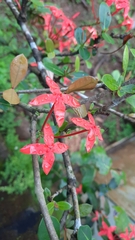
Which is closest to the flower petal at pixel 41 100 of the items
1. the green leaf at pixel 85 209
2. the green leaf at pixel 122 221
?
the green leaf at pixel 85 209

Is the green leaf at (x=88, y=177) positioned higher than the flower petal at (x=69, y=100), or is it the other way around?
the flower petal at (x=69, y=100)

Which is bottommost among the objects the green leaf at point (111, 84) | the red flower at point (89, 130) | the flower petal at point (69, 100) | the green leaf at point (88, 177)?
the green leaf at point (88, 177)

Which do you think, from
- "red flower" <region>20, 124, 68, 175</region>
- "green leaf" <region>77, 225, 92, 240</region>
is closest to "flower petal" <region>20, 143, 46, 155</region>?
"red flower" <region>20, 124, 68, 175</region>

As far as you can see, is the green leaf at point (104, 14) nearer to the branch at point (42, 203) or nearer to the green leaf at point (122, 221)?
the branch at point (42, 203)

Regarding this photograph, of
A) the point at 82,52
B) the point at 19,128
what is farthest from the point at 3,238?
the point at 19,128

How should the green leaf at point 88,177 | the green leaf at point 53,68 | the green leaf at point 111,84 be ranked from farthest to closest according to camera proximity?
the green leaf at point 88,177 → the green leaf at point 53,68 → the green leaf at point 111,84

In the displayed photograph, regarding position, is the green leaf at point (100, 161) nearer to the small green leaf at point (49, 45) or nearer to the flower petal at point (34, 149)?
the small green leaf at point (49, 45)

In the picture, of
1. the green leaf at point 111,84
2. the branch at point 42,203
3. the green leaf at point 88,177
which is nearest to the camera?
the branch at point 42,203

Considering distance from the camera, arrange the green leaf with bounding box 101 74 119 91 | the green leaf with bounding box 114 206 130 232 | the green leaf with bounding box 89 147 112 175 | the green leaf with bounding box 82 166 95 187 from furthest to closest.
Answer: the green leaf with bounding box 89 147 112 175, the green leaf with bounding box 82 166 95 187, the green leaf with bounding box 114 206 130 232, the green leaf with bounding box 101 74 119 91

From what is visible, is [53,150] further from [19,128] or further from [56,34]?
[19,128]

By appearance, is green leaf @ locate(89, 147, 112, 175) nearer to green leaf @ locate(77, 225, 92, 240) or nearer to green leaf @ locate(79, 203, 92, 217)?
green leaf @ locate(79, 203, 92, 217)

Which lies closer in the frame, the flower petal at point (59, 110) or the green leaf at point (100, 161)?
the flower petal at point (59, 110)
